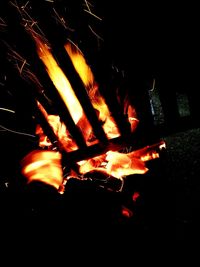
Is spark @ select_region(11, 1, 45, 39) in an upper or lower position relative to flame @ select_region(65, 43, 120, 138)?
upper

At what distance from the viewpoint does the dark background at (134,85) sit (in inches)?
104

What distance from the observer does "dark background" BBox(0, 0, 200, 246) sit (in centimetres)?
265

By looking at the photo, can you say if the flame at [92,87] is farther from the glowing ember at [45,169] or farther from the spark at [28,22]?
the glowing ember at [45,169]

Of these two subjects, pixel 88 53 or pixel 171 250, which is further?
pixel 171 250

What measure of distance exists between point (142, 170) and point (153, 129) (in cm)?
68

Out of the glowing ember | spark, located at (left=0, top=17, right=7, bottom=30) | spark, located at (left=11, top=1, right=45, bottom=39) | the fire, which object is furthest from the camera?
the glowing ember

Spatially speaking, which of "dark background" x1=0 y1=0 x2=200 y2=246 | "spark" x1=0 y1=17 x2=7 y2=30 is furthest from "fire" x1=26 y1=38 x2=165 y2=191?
"spark" x1=0 y1=17 x2=7 y2=30

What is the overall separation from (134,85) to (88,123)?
Result: 88cm

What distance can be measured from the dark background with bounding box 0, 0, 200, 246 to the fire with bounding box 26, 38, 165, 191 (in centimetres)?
21

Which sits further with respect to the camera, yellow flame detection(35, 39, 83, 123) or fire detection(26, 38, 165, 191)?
fire detection(26, 38, 165, 191)

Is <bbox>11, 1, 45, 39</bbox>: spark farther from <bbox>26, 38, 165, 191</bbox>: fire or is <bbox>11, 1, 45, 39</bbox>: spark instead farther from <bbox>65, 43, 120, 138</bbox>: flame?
<bbox>65, 43, 120, 138</bbox>: flame

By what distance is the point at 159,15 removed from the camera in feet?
10.0

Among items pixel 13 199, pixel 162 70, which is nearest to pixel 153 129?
pixel 162 70

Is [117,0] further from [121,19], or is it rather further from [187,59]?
[187,59]
